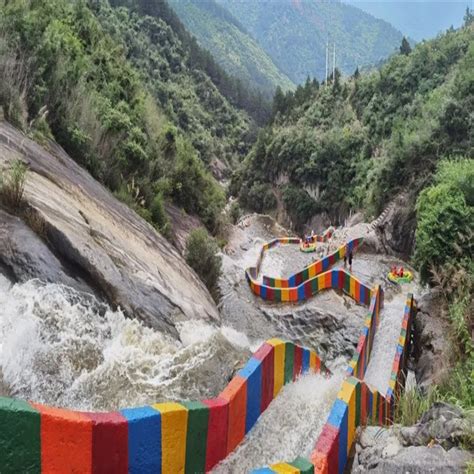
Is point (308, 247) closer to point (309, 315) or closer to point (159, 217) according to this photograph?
point (309, 315)

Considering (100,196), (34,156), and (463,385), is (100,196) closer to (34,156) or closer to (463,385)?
(34,156)

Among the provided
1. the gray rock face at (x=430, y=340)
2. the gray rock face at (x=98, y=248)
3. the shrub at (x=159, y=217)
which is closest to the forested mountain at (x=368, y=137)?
the gray rock face at (x=430, y=340)

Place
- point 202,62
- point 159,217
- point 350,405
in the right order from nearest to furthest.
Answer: point 350,405, point 159,217, point 202,62

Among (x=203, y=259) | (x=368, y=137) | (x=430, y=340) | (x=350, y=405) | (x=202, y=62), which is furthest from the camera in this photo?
(x=202, y=62)

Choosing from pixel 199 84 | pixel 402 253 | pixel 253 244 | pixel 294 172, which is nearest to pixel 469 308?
pixel 402 253

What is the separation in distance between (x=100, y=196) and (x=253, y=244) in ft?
69.9

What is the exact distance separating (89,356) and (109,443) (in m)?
2.32

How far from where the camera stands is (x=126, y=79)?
20500mm

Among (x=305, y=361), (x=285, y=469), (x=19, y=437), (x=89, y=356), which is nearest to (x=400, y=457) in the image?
(x=285, y=469)

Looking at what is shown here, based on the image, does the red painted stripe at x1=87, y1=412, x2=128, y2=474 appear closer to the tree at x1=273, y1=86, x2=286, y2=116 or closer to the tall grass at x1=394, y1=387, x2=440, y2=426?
the tall grass at x1=394, y1=387, x2=440, y2=426

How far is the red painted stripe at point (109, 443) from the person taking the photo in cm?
272

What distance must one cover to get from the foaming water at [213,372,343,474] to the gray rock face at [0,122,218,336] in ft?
7.39

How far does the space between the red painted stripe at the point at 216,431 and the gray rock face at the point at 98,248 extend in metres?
2.95

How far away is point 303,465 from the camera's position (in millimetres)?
3109
